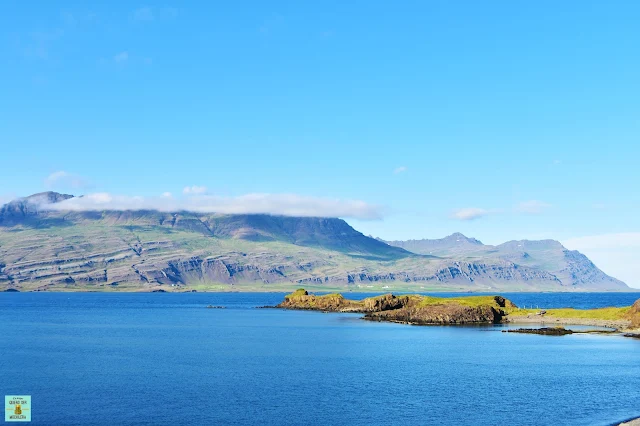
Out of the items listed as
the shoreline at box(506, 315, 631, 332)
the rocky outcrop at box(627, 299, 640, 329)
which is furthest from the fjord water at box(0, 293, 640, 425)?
the shoreline at box(506, 315, 631, 332)

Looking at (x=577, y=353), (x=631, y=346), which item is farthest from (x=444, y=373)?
(x=631, y=346)

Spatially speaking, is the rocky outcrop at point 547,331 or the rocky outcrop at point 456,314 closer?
the rocky outcrop at point 547,331

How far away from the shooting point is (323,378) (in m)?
83.6

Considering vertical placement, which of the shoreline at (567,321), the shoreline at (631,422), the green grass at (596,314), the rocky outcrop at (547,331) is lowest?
the shoreline at (567,321)

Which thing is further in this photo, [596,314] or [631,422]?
[596,314]

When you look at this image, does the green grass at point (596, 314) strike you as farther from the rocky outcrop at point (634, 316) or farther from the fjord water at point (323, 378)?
the fjord water at point (323, 378)

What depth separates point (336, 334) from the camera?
148875 mm

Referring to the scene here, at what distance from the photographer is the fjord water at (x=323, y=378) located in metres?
63.1

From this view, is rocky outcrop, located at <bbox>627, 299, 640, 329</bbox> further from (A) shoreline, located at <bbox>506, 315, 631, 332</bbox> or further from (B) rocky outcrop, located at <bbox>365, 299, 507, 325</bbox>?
(B) rocky outcrop, located at <bbox>365, 299, 507, 325</bbox>

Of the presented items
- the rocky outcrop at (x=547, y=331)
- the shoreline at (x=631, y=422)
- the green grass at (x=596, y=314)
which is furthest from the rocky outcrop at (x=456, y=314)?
the shoreline at (x=631, y=422)

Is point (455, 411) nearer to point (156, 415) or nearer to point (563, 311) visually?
point (156, 415)

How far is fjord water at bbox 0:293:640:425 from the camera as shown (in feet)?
207

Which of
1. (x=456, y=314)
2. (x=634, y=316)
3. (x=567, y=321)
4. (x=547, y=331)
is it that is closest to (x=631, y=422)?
(x=547, y=331)

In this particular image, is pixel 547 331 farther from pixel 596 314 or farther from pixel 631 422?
pixel 631 422
